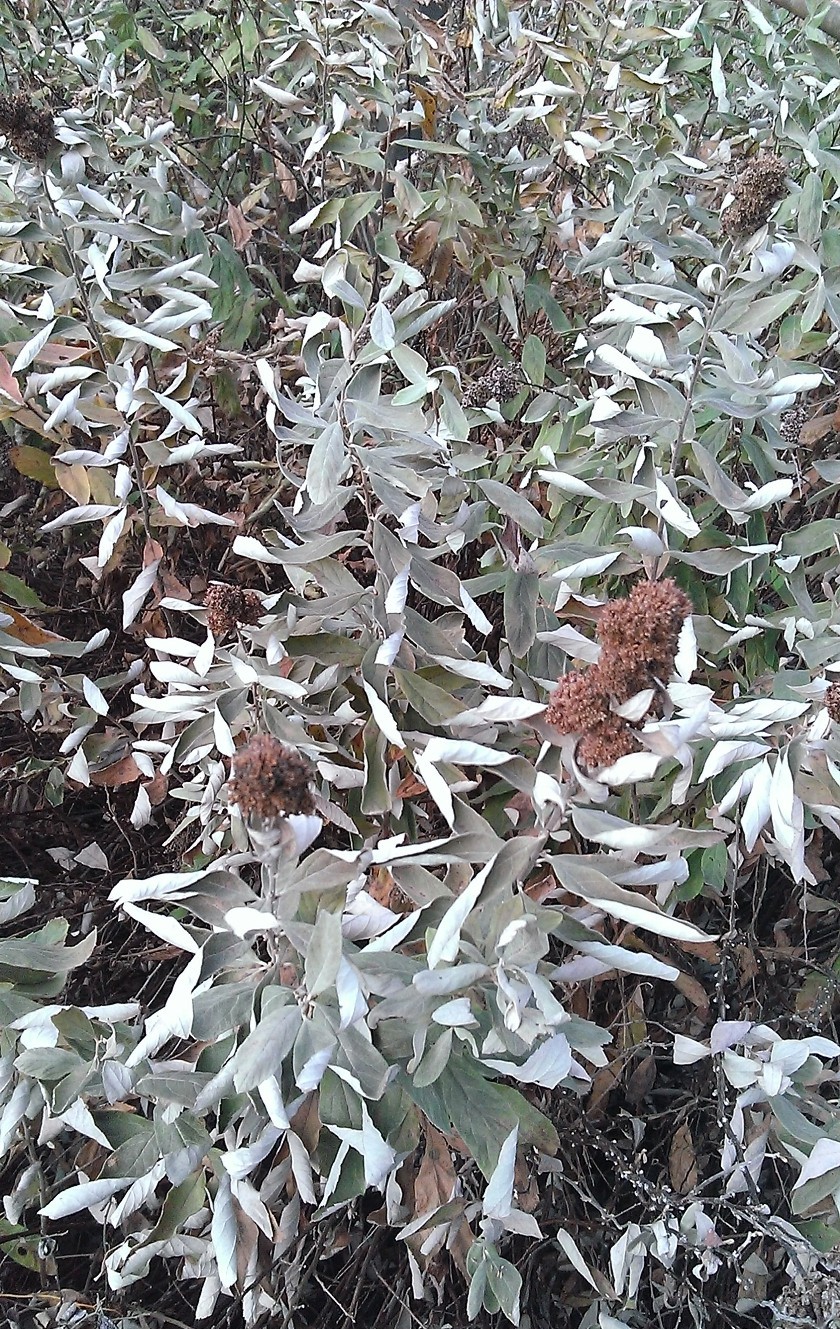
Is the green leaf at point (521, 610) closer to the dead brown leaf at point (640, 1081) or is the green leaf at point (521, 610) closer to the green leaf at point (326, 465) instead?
the green leaf at point (326, 465)

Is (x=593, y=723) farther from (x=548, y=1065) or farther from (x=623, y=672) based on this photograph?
(x=548, y=1065)

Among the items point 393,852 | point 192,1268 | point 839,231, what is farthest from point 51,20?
point 192,1268

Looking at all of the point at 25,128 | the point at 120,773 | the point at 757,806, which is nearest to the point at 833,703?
the point at 757,806

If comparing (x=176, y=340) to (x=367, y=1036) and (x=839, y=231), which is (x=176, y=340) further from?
(x=367, y=1036)

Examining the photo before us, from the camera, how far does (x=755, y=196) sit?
2.78 feet

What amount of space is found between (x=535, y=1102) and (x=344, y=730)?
58cm

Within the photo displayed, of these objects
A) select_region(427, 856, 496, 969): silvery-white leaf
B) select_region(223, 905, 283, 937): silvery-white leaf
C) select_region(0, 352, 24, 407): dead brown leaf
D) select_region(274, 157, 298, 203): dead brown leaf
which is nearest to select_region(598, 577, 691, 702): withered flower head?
select_region(427, 856, 496, 969): silvery-white leaf

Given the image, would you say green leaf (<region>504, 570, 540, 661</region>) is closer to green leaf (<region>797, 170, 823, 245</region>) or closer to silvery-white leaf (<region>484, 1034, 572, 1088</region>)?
silvery-white leaf (<region>484, 1034, 572, 1088</region>)

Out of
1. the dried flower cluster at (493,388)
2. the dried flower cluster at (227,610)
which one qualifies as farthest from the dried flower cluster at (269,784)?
the dried flower cluster at (493,388)

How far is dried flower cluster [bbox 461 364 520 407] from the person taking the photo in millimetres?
1355

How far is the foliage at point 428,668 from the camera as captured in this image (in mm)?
706

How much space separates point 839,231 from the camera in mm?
1202

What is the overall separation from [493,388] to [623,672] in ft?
2.90

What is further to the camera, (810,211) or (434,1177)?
(810,211)
